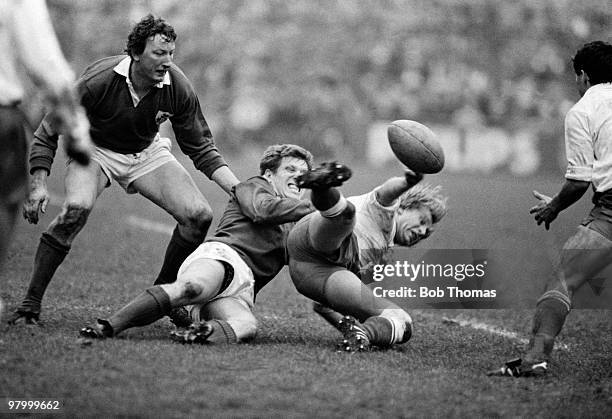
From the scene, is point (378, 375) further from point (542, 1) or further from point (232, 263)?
point (542, 1)

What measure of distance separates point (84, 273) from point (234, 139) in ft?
58.7

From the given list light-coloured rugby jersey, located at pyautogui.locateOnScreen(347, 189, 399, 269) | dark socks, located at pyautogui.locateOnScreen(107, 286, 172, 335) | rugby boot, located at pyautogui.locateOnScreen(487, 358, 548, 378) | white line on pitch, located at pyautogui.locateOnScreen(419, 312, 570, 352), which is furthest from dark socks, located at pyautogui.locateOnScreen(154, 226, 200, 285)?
white line on pitch, located at pyautogui.locateOnScreen(419, 312, 570, 352)

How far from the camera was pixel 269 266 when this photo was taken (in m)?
5.64

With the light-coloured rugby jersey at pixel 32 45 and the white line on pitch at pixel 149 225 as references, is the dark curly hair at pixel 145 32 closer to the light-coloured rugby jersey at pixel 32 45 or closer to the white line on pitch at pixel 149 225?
the light-coloured rugby jersey at pixel 32 45

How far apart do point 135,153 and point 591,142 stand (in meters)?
2.57

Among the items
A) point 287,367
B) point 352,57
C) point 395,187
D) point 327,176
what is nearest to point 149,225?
point 395,187

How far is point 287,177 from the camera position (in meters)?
5.69

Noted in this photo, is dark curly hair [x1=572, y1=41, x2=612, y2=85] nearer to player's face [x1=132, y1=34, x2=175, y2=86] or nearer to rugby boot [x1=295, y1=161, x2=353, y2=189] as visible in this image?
rugby boot [x1=295, y1=161, x2=353, y2=189]

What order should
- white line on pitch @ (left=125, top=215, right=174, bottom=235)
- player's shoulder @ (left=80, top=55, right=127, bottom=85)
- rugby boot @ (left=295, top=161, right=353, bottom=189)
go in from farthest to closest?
white line on pitch @ (left=125, top=215, right=174, bottom=235), player's shoulder @ (left=80, top=55, right=127, bottom=85), rugby boot @ (left=295, top=161, right=353, bottom=189)

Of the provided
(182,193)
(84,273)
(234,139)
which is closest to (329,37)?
(234,139)

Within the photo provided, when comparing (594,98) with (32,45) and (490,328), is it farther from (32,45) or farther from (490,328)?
(32,45)

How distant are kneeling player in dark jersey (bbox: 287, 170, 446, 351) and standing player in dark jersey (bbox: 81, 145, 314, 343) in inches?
8.7

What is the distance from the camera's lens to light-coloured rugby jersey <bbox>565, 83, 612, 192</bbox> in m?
5.03

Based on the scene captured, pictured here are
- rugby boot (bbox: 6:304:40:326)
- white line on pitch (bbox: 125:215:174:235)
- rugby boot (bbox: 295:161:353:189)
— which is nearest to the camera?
rugby boot (bbox: 295:161:353:189)
